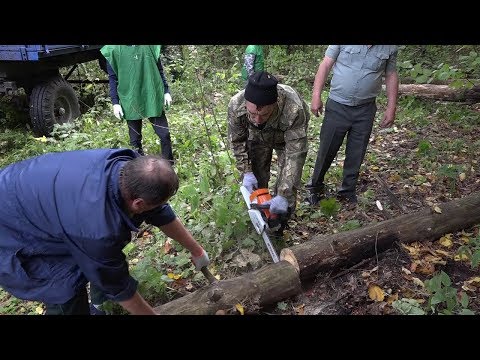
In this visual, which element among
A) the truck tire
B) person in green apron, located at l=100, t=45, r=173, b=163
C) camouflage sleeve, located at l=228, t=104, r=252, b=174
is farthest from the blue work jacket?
the truck tire

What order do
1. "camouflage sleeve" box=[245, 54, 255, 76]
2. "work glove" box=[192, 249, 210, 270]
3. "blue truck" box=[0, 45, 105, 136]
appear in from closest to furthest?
"work glove" box=[192, 249, 210, 270] < "blue truck" box=[0, 45, 105, 136] < "camouflage sleeve" box=[245, 54, 255, 76]

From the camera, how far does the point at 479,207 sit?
3.42 metres

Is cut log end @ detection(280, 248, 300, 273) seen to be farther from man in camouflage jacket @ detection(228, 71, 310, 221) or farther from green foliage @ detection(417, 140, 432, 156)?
green foliage @ detection(417, 140, 432, 156)

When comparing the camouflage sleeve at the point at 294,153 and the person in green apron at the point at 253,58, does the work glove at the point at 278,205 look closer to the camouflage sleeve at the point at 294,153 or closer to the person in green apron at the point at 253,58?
the camouflage sleeve at the point at 294,153

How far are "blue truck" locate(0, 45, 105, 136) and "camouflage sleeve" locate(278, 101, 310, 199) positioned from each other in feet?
17.0

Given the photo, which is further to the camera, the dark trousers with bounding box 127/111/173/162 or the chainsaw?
the dark trousers with bounding box 127/111/173/162

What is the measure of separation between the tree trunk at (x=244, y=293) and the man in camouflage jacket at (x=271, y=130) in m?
0.57

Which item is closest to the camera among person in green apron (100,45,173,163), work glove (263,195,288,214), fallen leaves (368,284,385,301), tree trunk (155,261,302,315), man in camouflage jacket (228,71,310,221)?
tree trunk (155,261,302,315)

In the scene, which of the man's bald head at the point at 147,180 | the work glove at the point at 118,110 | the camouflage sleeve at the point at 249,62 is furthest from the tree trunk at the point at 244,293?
the camouflage sleeve at the point at 249,62

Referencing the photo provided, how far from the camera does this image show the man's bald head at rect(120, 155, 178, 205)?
1921mm

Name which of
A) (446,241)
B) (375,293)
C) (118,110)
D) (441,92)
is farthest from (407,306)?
(441,92)

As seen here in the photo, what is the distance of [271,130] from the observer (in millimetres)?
3455
